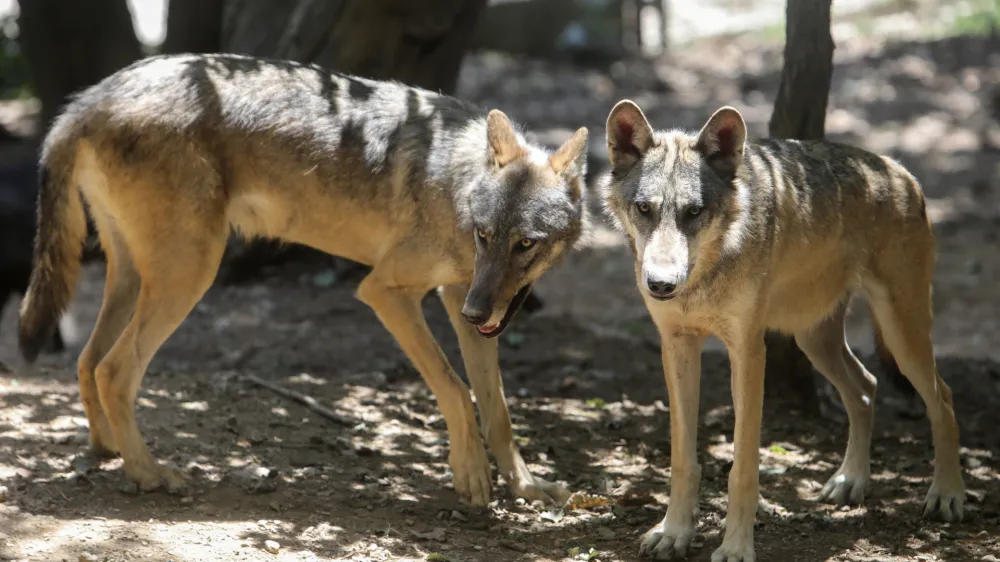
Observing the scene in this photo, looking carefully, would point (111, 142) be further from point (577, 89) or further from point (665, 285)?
point (577, 89)

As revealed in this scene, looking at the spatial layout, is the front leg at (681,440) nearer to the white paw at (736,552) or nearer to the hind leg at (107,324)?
the white paw at (736,552)

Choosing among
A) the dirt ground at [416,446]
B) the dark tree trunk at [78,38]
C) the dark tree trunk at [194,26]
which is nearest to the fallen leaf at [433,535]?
the dirt ground at [416,446]

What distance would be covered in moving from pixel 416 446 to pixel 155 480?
149cm

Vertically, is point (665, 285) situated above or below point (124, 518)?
above

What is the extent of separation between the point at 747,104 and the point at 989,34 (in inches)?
167

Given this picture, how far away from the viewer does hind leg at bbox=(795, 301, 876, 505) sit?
5539 mm

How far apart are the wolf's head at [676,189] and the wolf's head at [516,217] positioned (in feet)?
1.48

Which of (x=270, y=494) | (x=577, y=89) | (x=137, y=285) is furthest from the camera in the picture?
(x=577, y=89)

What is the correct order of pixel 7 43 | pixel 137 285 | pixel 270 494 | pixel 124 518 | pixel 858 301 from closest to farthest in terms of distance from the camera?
pixel 124 518
pixel 270 494
pixel 137 285
pixel 858 301
pixel 7 43

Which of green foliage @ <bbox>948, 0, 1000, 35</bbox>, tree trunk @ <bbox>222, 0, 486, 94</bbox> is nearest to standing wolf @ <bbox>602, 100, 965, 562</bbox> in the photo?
tree trunk @ <bbox>222, 0, 486, 94</bbox>

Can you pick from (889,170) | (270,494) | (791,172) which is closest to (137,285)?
(270,494)

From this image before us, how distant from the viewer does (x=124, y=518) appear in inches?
188

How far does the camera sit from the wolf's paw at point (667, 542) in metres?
4.73

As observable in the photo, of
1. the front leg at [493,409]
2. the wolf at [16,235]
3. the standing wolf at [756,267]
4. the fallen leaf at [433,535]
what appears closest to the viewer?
the standing wolf at [756,267]
